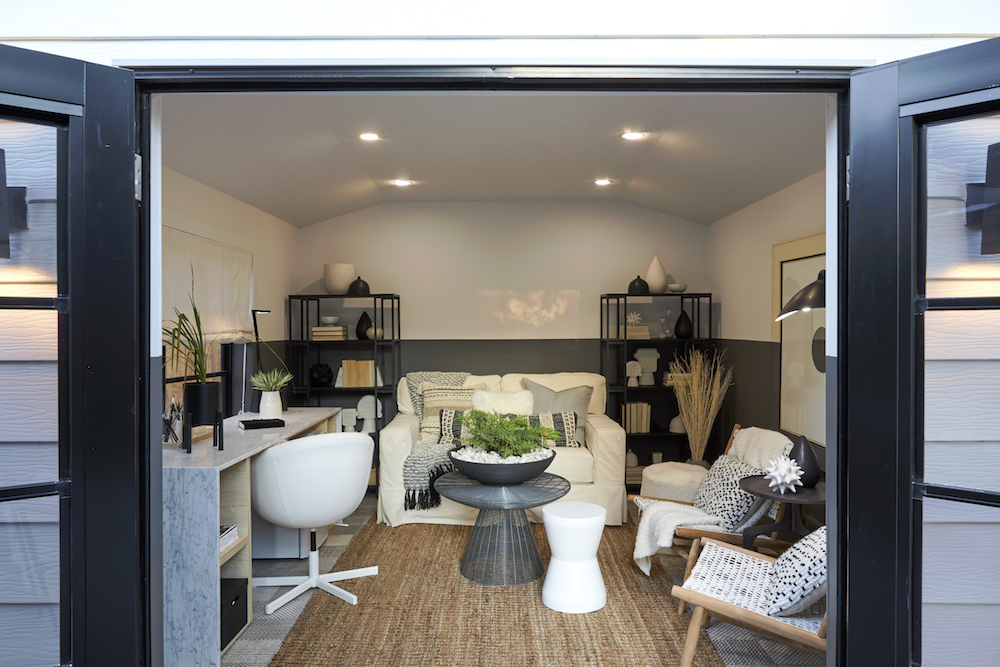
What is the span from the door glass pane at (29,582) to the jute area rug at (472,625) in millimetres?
1439

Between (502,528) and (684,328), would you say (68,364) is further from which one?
(684,328)

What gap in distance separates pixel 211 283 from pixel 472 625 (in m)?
2.57

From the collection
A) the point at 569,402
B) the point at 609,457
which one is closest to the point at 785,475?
the point at 609,457

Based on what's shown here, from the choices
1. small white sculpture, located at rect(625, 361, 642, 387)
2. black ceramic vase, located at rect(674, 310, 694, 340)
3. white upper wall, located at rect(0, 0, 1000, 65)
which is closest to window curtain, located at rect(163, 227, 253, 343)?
white upper wall, located at rect(0, 0, 1000, 65)

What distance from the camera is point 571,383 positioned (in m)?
5.14

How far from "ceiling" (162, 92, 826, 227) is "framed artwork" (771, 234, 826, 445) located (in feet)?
1.53

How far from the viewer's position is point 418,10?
4.69ft

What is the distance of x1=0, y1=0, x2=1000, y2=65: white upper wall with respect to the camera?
55.9 inches

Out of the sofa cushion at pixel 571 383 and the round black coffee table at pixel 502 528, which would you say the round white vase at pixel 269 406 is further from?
the sofa cushion at pixel 571 383

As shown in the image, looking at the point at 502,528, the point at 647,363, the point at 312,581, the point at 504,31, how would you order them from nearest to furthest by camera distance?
the point at 504,31
the point at 312,581
the point at 502,528
the point at 647,363

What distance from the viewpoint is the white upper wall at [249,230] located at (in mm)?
3590

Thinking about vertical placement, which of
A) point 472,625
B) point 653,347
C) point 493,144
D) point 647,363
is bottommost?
point 472,625

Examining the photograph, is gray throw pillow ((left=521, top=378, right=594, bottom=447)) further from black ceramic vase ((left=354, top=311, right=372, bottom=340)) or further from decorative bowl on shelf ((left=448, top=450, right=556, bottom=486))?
black ceramic vase ((left=354, top=311, right=372, bottom=340))

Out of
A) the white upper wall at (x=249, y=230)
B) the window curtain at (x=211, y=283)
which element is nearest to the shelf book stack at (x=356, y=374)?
the white upper wall at (x=249, y=230)
